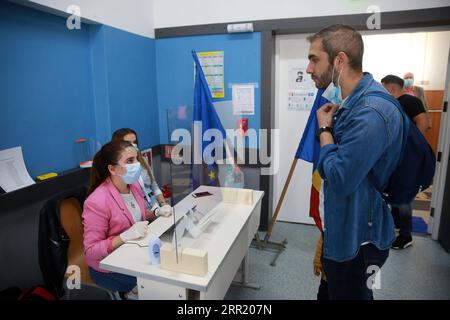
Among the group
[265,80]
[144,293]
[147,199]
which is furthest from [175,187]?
[265,80]

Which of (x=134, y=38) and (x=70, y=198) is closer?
(x=70, y=198)

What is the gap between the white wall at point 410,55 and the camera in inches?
134

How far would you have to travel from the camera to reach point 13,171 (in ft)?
6.26

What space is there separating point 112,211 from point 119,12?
1.86 meters

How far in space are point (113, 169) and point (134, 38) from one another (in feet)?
5.38

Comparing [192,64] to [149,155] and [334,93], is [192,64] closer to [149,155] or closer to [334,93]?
[149,155]

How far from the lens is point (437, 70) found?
442 cm

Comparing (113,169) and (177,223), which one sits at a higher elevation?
(113,169)

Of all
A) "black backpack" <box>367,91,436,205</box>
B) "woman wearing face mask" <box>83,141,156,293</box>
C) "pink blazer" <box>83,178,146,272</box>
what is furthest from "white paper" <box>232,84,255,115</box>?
"black backpack" <box>367,91,436,205</box>

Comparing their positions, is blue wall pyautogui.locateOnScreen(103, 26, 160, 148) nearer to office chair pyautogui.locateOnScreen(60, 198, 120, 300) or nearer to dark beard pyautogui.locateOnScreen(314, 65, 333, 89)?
office chair pyautogui.locateOnScreen(60, 198, 120, 300)

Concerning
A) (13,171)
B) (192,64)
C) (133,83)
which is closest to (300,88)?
(192,64)

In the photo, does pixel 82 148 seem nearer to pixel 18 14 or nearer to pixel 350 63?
pixel 18 14
